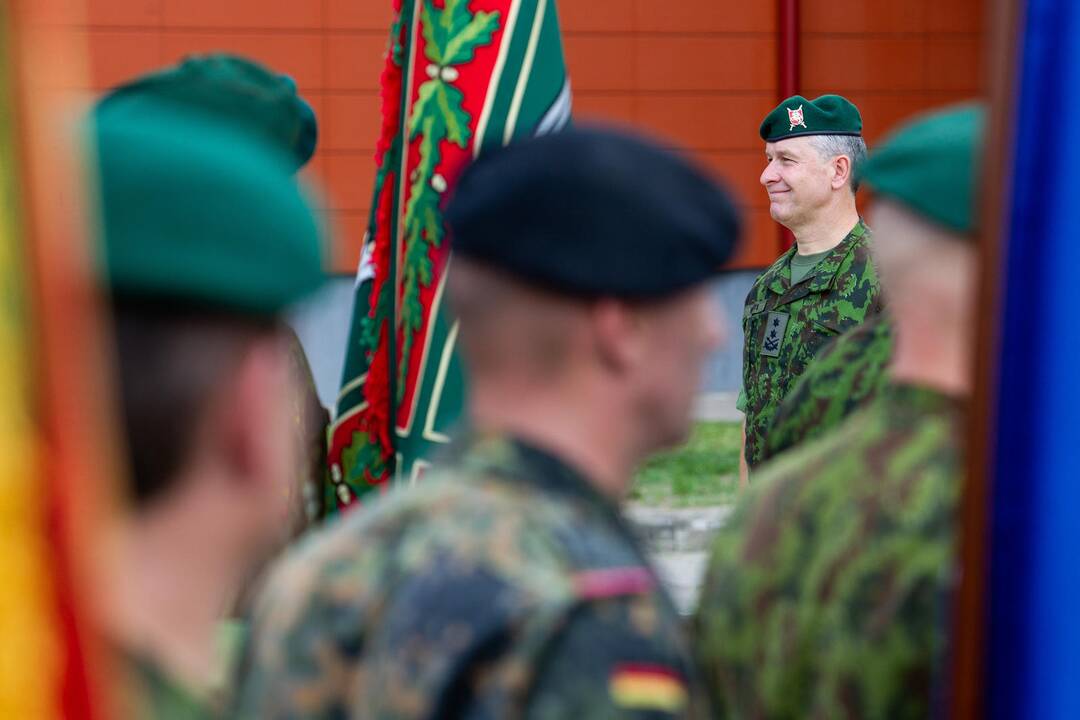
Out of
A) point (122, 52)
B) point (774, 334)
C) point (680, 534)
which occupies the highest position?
point (122, 52)

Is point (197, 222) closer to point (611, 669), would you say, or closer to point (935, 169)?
point (611, 669)

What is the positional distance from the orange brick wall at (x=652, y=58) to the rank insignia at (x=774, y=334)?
255 inches

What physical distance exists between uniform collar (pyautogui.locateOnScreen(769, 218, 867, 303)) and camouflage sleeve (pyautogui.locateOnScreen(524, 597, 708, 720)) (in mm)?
3193

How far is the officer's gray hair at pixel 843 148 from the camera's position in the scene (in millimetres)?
4633

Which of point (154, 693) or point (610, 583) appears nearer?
point (154, 693)

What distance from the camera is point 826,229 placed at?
14.7 ft

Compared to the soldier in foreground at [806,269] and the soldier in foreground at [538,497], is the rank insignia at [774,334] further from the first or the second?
the soldier in foreground at [538,497]

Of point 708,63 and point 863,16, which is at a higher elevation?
point 863,16

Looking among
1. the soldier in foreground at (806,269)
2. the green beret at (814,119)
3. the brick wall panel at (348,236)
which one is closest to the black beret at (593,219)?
the soldier in foreground at (806,269)

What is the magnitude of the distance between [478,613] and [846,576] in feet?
1.45

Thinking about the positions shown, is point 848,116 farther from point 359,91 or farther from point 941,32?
point 941,32

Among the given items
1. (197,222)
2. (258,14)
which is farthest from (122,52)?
(197,222)

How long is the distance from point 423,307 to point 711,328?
1.56 m

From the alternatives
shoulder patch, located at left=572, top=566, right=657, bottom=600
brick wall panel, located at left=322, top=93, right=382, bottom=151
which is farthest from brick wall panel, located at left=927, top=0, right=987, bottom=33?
shoulder patch, located at left=572, top=566, right=657, bottom=600
